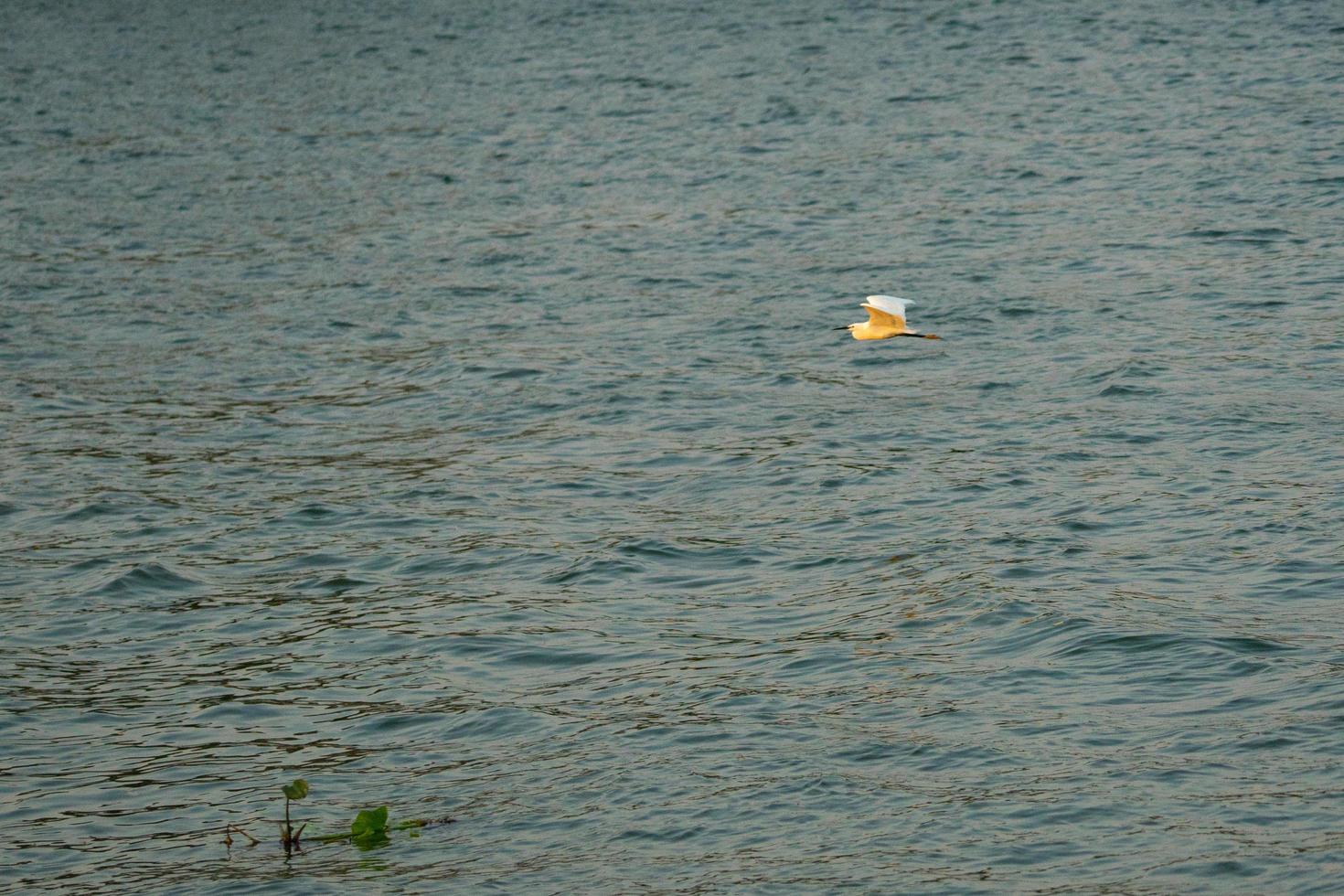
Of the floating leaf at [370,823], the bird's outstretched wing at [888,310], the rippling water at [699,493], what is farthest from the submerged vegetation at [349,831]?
the bird's outstretched wing at [888,310]

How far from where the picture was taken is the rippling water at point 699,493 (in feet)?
38.8

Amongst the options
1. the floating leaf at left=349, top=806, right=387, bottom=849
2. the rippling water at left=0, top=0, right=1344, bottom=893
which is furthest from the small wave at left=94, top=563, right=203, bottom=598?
the floating leaf at left=349, top=806, right=387, bottom=849

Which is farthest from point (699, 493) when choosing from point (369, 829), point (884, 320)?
point (369, 829)

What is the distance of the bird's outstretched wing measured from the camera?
1738 centimetres

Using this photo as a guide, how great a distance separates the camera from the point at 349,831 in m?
11.7

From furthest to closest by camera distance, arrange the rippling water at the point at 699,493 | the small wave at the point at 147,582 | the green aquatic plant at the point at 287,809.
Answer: the small wave at the point at 147,582 → the rippling water at the point at 699,493 → the green aquatic plant at the point at 287,809

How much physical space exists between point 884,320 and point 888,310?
2.73 feet

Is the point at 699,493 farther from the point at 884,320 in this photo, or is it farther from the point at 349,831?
the point at 349,831

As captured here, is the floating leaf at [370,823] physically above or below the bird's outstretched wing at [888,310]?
below

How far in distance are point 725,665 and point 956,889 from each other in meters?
3.68

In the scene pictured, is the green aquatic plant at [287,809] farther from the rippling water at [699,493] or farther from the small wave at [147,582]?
the small wave at [147,582]

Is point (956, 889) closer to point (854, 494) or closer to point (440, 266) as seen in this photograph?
point (854, 494)

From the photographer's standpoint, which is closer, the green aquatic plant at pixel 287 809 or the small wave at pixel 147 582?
the green aquatic plant at pixel 287 809

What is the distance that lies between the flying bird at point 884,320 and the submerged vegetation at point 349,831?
7.76 m
